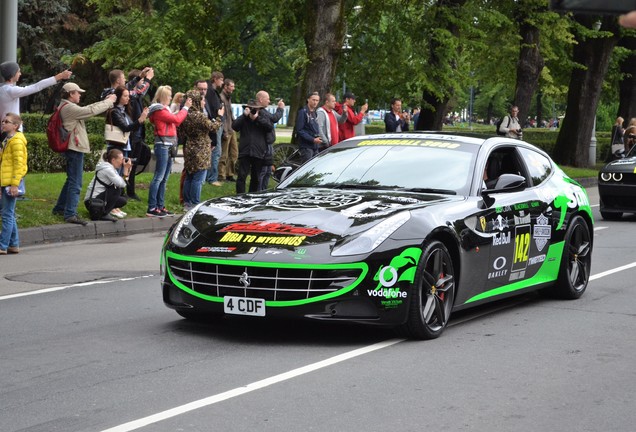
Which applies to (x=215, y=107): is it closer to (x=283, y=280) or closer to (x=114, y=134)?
(x=114, y=134)

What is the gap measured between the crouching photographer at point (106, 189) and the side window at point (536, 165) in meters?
7.58

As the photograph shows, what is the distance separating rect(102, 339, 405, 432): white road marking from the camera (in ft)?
19.3

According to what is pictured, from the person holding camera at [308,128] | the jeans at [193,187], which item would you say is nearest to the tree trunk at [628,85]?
the person holding camera at [308,128]

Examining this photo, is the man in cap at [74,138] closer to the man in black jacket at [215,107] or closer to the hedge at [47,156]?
the man in black jacket at [215,107]

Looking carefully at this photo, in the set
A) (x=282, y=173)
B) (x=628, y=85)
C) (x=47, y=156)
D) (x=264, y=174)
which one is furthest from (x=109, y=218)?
(x=628, y=85)

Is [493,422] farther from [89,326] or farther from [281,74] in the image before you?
[281,74]

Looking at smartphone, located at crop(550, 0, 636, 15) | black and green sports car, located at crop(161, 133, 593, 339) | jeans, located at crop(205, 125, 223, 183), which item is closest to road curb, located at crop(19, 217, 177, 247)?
jeans, located at crop(205, 125, 223, 183)

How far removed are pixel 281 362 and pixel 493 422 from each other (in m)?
1.80

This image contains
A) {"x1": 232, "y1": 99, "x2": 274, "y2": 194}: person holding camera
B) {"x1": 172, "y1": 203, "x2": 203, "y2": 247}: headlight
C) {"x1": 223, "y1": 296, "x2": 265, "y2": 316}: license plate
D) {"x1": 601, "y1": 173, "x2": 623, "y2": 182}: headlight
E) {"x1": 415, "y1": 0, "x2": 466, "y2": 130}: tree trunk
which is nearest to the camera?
{"x1": 223, "y1": 296, "x2": 265, "y2": 316}: license plate

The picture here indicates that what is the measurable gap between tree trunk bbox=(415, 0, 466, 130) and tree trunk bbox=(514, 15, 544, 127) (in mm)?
3779

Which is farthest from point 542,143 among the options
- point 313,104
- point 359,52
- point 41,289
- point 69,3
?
point 41,289

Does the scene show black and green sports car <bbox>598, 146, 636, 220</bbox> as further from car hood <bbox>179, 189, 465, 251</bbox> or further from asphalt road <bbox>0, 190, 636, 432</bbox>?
car hood <bbox>179, 189, 465, 251</bbox>

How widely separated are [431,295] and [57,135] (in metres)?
9.06

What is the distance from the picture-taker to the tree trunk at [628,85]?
42406mm
